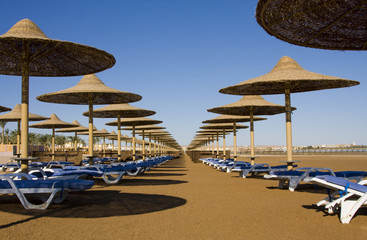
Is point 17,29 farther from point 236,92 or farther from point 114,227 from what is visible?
point 236,92

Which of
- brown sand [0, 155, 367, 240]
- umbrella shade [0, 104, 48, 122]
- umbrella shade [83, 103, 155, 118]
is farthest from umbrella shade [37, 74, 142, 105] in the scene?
umbrella shade [0, 104, 48, 122]

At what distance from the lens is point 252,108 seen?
13.0 metres

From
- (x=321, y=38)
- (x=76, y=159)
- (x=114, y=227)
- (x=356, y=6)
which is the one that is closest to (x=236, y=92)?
(x=321, y=38)

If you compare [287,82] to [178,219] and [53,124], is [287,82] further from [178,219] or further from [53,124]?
[53,124]

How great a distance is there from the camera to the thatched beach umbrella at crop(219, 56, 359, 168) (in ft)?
27.0

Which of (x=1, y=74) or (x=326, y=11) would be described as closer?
(x=326, y=11)

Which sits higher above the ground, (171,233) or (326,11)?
(326,11)

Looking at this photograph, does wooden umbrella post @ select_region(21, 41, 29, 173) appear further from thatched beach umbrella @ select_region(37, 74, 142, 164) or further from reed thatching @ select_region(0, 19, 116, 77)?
thatched beach umbrella @ select_region(37, 74, 142, 164)

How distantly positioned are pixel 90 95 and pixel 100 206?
16.7ft

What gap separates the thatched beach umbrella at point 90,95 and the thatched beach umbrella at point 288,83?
2.94 m

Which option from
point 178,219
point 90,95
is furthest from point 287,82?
point 178,219

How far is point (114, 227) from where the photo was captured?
408cm

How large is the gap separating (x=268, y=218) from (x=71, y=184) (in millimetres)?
2880

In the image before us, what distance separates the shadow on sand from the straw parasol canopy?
3.07 meters
